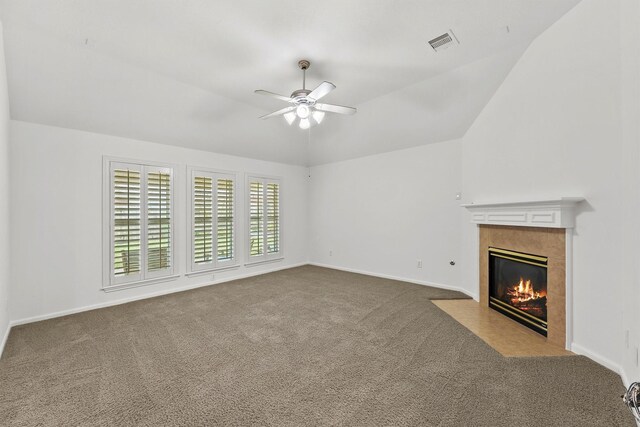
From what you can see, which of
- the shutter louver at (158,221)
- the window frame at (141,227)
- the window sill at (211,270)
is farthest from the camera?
the window sill at (211,270)

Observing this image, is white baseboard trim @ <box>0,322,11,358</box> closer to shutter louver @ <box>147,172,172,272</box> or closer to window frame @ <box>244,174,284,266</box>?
shutter louver @ <box>147,172,172,272</box>

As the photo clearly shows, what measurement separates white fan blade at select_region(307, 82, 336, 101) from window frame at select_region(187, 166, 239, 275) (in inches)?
117

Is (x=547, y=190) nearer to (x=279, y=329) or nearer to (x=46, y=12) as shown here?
(x=279, y=329)

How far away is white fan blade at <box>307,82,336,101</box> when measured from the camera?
257 cm

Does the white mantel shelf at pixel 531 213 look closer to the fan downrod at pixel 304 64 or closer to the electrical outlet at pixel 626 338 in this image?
the electrical outlet at pixel 626 338

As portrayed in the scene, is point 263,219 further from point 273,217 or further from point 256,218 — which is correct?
point 273,217

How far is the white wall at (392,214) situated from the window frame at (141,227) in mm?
3329

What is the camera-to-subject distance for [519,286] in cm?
326

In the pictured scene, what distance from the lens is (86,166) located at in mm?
3742

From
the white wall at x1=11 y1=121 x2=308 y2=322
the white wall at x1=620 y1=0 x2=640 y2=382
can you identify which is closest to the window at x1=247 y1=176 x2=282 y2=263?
the white wall at x1=11 y1=121 x2=308 y2=322


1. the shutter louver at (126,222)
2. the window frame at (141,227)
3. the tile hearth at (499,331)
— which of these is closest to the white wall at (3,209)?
the window frame at (141,227)

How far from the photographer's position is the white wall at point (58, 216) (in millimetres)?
3318

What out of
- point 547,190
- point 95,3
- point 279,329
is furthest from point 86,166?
point 547,190

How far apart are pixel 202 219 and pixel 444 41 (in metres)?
4.50
